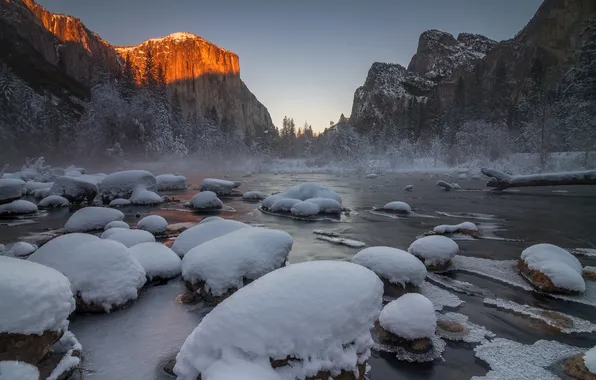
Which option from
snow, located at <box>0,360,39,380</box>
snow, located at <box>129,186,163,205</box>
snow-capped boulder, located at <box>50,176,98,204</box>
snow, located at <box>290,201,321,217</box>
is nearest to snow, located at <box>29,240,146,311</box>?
snow, located at <box>0,360,39,380</box>

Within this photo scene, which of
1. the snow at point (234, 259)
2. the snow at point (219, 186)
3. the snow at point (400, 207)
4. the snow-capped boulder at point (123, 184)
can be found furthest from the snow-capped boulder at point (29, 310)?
the snow at point (219, 186)

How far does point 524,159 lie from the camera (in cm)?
3584

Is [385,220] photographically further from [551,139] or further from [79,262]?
[551,139]

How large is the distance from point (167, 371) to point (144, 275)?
2.71 m

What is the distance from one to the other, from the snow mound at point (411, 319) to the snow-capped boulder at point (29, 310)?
3869 mm

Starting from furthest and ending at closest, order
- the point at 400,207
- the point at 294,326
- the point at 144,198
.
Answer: the point at 144,198
the point at 400,207
the point at 294,326

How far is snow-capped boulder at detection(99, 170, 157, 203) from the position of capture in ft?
58.7

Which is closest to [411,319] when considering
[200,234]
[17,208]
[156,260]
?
[156,260]

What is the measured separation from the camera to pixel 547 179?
18.7 meters

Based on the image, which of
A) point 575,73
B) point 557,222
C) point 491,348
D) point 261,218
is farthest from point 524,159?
point 491,348

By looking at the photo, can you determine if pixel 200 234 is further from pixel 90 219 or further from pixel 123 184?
pixel 123 184

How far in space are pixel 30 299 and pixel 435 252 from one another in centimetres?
684

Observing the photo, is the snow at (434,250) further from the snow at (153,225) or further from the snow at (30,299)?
the snow at (153,225)

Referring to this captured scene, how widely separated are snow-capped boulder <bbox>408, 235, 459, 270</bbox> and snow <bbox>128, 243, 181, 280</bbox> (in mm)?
5269
